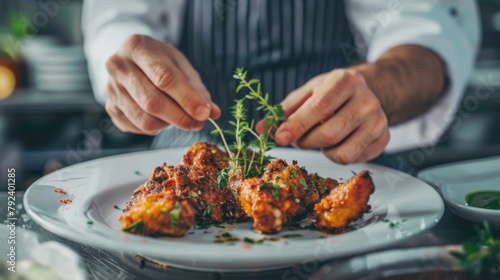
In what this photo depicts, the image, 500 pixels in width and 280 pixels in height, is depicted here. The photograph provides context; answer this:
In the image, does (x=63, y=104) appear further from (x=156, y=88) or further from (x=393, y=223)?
(x=393, y=223)

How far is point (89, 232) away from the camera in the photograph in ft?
2.83

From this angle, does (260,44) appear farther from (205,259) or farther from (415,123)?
→ (205,259)

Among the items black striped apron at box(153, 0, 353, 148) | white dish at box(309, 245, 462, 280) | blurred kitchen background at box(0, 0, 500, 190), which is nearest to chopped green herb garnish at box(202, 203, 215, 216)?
white dish at box(309, 245, 462, 280)

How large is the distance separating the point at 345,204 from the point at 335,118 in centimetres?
32

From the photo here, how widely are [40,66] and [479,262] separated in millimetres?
2851

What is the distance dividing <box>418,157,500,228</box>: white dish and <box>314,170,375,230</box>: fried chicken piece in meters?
0.19

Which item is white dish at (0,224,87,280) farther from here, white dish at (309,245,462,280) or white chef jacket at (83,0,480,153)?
white chef jacket at (83,0,480,153)

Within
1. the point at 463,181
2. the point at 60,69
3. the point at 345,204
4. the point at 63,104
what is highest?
the point at 345,204

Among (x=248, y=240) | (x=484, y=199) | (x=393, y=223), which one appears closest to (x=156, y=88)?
(x=248, y=240)

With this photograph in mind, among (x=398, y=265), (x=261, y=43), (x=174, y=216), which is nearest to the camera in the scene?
(x=398, y=265)

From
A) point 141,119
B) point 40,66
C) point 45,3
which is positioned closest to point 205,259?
point 141,119

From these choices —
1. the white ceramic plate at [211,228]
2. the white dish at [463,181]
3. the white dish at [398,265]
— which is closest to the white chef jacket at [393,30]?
the white dish at [463,181]

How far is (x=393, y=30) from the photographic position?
6.05 ft

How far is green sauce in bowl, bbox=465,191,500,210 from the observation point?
110cm
